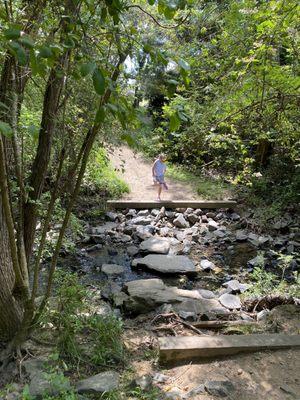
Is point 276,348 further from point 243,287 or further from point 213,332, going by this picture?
point 243,287

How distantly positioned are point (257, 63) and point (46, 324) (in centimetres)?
343

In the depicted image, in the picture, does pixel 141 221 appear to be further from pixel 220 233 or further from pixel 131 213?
pixel 220 233

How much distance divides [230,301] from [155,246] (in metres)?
2.74

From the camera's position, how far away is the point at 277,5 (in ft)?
11.4

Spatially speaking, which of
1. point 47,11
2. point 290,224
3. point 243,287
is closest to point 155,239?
point 243,287

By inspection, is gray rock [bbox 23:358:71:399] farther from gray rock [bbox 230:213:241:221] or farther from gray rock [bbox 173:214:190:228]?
gray rock [bbox 230:213:241:221]

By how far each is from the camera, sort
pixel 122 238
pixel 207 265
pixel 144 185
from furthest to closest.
Result: pixel 144 185
pixel 122 238
pixel 207 265

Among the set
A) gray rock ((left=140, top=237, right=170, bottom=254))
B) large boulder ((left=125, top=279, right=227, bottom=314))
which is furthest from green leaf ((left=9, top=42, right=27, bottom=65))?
gray rock ((left=140, top=237, right=170, bottom=254))

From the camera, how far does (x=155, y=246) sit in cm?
768

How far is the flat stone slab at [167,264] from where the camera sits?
6789mm

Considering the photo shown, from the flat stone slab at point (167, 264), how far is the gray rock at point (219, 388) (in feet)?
12.2

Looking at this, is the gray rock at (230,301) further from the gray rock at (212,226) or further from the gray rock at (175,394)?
the gray rock at (212,226)

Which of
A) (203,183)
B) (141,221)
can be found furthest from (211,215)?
(203,183)

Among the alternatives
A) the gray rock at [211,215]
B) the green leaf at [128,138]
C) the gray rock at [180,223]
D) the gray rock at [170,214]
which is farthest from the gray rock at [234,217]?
the green leaf at [128,138]
